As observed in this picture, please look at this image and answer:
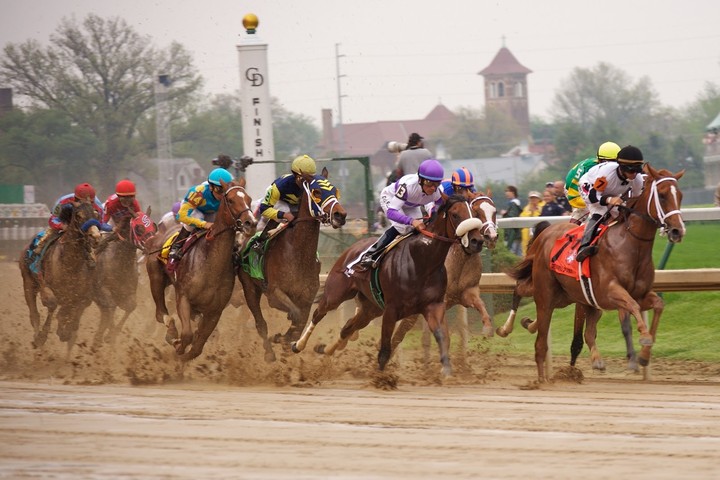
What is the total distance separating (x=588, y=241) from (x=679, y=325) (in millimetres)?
4281

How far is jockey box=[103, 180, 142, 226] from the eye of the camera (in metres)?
14.1

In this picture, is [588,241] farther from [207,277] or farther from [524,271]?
[207,277]

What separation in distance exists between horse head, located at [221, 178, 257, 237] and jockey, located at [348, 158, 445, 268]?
1047 millimetres

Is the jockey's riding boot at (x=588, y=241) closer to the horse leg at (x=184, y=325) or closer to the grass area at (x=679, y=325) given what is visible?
the grass area at (x=679, y=325)

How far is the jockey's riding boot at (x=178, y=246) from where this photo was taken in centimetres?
1232

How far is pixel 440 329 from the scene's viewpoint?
10.6m

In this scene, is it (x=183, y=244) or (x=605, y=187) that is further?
(x=183, y=244)

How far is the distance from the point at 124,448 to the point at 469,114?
95.0m

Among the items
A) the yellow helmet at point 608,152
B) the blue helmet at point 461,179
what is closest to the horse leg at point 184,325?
the blue helmet at point 461,179

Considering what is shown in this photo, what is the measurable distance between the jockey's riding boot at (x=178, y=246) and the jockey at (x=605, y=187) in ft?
13.2

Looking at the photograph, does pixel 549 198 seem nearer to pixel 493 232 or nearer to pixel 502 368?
pixel 502 368

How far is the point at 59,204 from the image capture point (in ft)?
46.9

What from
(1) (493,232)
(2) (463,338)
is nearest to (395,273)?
(1) (493,232)

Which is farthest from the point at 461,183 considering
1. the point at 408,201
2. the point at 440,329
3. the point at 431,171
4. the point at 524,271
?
the point at 524,271
